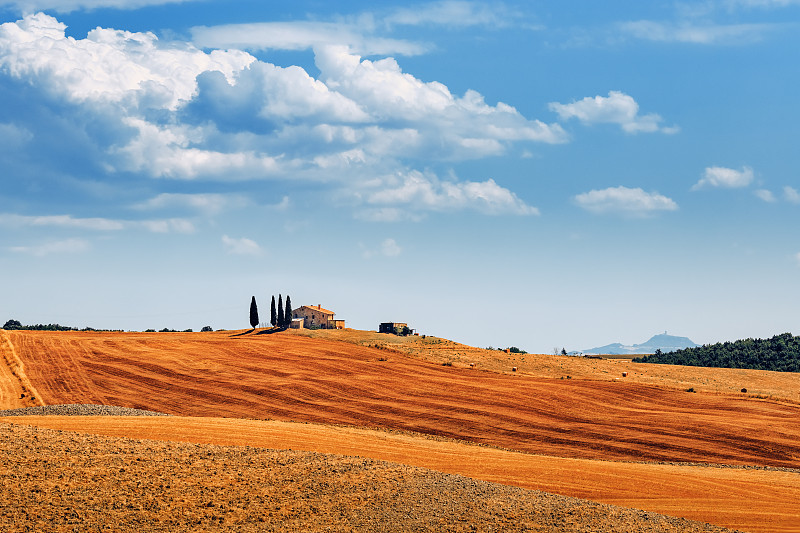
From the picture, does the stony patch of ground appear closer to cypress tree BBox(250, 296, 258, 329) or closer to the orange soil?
the orange soil

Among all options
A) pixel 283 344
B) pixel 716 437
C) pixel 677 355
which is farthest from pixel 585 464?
pixel 677 355

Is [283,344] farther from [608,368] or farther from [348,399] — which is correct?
[608,368]

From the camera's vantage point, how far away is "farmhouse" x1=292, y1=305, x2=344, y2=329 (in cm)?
10325

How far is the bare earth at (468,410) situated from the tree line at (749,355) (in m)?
34.2

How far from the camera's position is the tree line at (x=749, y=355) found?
98.6 meters

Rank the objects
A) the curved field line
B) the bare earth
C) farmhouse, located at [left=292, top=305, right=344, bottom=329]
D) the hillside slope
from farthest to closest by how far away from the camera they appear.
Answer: farmhouse, located at [left=292, top=305, right=344, bottom=329]
the curved field line
the hillside slope
the bare earth

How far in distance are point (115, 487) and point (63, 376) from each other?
37668 mm

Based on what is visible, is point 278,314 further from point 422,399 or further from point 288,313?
point 422,399

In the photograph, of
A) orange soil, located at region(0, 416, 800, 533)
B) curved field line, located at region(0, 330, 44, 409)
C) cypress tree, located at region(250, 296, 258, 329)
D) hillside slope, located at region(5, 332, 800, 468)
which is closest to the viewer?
orange soil, located at region(0, 416, 800, 533)

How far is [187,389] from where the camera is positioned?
5128 cm

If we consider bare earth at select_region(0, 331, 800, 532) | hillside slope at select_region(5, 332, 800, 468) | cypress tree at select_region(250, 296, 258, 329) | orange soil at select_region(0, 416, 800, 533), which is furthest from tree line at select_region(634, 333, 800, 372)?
orange soil at select_region(0, 416, 800, 533)

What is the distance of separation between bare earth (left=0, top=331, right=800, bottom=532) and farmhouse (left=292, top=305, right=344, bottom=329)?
2616 centimetres

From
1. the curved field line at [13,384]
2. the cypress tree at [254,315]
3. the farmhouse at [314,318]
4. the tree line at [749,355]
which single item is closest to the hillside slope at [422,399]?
the curved field line at [13,384]

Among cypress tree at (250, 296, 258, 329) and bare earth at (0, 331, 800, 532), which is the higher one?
cypress tree at (250, 296, 258, 329)
